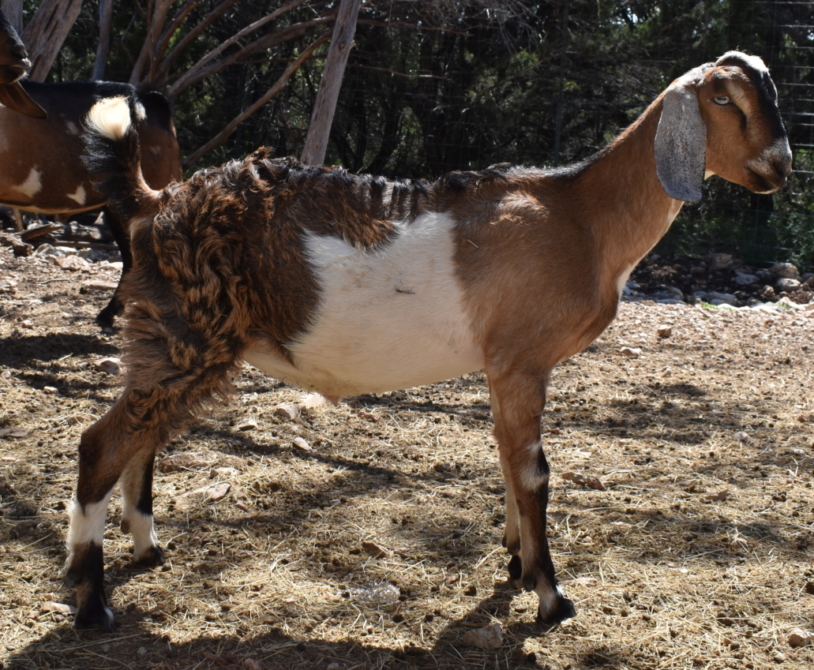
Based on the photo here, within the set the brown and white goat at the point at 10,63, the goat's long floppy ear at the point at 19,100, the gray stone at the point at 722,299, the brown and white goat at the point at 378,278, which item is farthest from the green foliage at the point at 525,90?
the brown and white goat at the point at 378,278

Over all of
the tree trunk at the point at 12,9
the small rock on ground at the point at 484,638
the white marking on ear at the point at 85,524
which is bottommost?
the small rock on ground at the point at 484,638

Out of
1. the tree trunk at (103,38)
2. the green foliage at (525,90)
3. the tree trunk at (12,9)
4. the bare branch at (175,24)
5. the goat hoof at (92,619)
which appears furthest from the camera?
the green foliage at (525,90)

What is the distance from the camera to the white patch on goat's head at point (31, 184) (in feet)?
20.9

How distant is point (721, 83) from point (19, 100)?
152 inches

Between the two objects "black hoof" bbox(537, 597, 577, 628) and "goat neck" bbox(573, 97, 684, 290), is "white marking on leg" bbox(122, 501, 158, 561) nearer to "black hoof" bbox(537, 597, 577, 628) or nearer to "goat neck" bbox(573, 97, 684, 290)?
"black hoof" bbox(537, 597, 577, 628)

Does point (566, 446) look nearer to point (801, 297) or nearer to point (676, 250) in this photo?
point (801, 297)

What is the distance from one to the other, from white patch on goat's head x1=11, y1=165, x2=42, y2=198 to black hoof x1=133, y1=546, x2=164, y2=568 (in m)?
4.24

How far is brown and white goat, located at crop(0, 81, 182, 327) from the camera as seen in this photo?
20.7 feet

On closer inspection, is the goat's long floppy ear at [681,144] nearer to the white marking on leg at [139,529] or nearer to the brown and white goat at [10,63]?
the white marking on leg at [139,529]

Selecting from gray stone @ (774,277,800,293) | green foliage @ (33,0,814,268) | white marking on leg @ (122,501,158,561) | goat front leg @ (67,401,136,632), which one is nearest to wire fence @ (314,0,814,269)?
green foliage @ (33,0,814,268)

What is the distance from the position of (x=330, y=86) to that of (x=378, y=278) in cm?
366

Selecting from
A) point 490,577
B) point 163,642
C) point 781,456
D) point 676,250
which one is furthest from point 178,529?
point 676,250

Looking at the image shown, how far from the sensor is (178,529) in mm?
3527

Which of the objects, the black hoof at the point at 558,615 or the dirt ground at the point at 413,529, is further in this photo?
the black hoof at the point at 558,615
